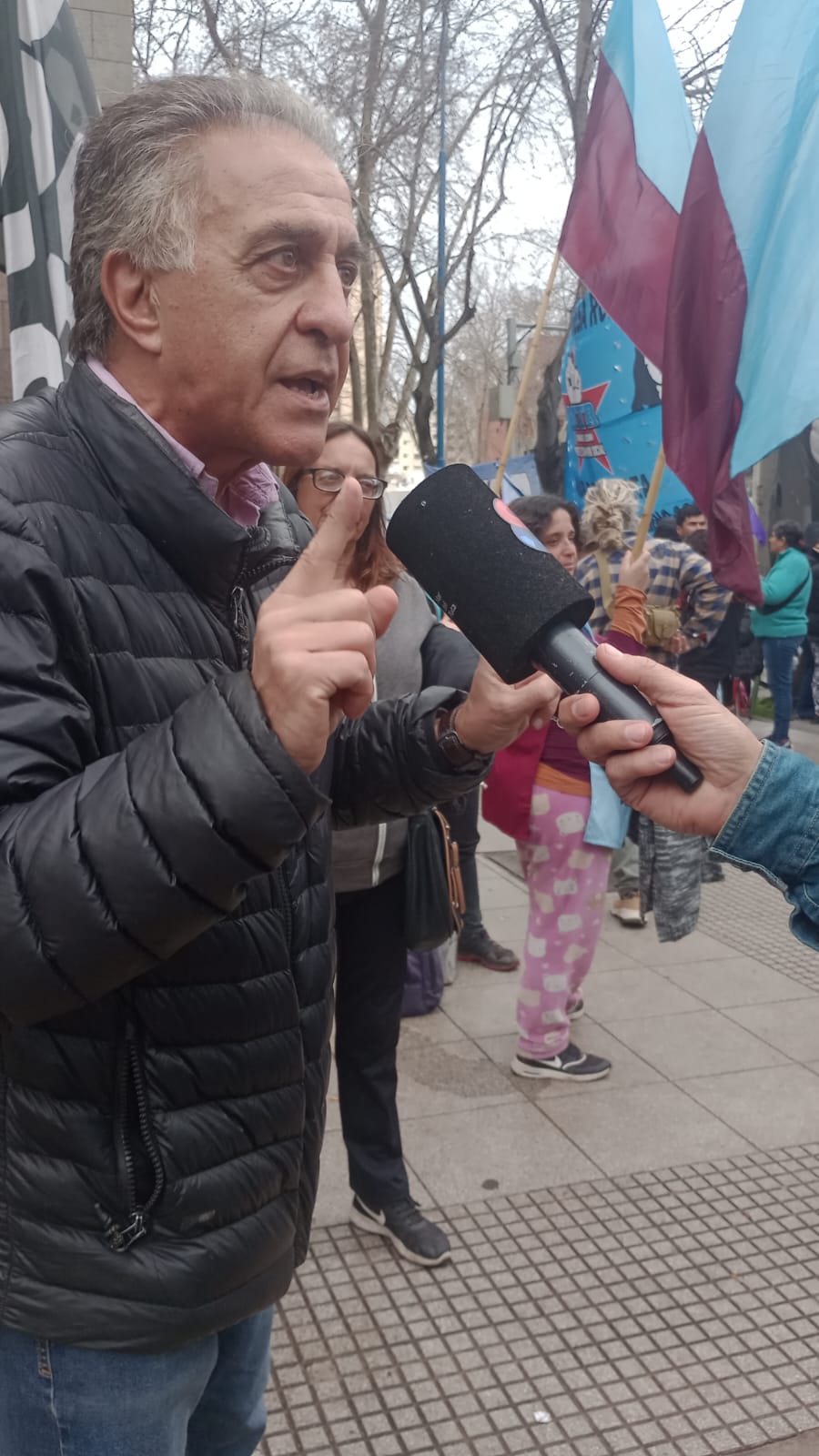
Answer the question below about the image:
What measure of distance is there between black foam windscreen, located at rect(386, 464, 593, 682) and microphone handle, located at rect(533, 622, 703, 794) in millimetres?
20

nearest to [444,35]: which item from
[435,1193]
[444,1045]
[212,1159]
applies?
[444,1045]

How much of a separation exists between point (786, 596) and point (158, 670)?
1001cm

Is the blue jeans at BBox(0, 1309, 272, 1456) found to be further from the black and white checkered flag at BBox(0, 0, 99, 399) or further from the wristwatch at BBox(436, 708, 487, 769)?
the black and white checkered flag at BBox(0, 0, 99, 399)

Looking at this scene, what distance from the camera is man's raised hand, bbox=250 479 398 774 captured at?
107cm

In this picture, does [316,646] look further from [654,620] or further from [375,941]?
[654,620]

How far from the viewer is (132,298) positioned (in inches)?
54.4

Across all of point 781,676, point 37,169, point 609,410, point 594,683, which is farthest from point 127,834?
point 781,676

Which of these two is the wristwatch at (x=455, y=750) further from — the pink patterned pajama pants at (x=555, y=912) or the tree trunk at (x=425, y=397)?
the tree trunk at (x=425, y=397)

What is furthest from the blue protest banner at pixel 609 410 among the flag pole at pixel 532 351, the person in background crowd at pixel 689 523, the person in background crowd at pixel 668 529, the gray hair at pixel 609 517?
the person in background crowd at pixel 689 523

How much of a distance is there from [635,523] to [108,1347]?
4.78 metres

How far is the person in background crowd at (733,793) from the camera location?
1425 millimetres

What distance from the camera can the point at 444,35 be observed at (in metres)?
13.1

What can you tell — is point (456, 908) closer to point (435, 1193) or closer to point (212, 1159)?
point (435, 1193)

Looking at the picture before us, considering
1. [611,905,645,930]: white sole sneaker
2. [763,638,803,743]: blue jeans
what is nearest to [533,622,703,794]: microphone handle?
[611,905,645,930]: white sole sneaker
